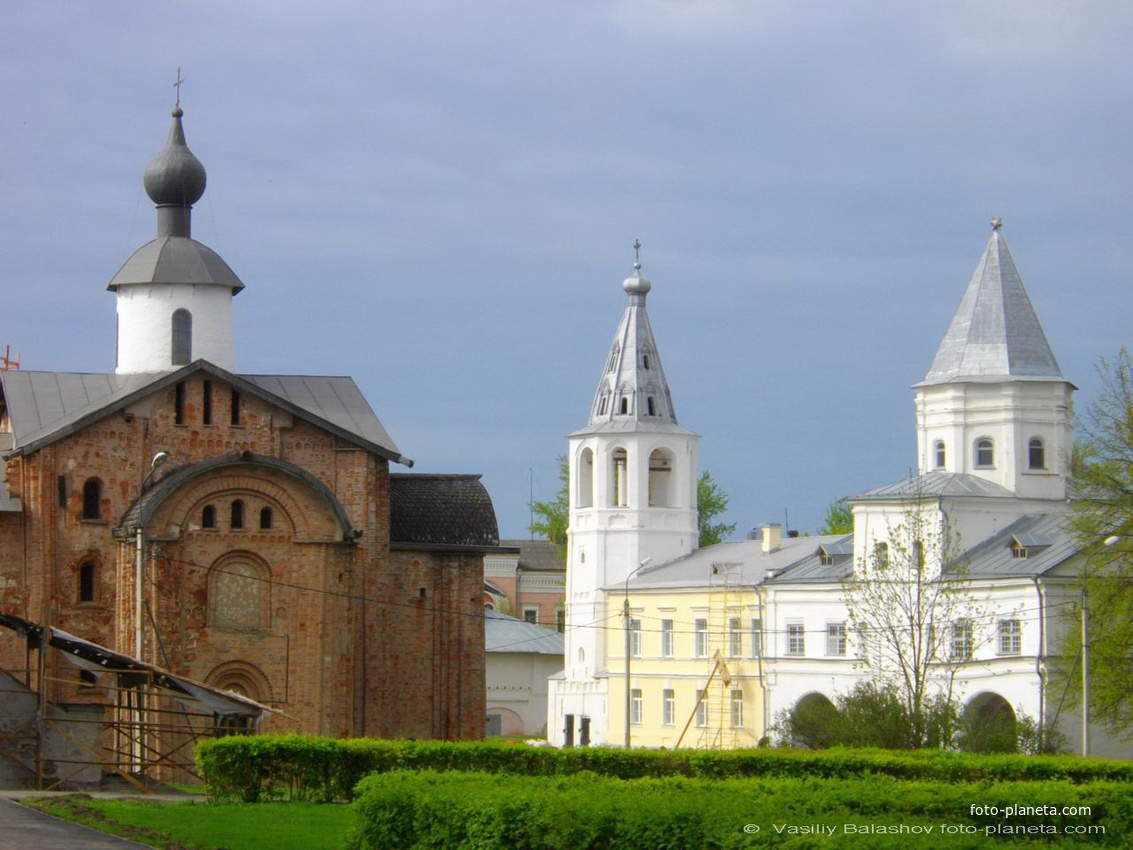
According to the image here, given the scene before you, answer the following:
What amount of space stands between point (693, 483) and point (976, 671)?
21752mm

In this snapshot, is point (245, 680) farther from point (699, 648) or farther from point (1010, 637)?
point (699, 648)

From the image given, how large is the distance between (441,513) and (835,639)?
1952 cm

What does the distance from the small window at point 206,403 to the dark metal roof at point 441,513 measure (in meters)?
4.48

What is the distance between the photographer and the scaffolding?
2708cm

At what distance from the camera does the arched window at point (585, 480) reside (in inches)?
2788

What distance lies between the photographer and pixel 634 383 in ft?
232

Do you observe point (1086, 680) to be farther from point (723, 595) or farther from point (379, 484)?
point (723, 595)

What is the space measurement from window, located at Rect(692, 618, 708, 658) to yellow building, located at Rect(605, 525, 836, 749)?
0.10ft

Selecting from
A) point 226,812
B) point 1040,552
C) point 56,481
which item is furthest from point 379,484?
point 1040,552

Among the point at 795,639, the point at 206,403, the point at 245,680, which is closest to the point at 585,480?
the point at 795,639

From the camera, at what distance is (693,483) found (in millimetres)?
70250

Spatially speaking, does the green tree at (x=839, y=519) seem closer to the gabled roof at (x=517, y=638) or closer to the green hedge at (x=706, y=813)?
the gabled roof at (x=517, y=638)

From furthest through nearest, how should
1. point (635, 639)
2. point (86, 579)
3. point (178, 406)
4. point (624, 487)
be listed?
point (624, 487), point (635, 639), point (178, 406), point (86, 579)

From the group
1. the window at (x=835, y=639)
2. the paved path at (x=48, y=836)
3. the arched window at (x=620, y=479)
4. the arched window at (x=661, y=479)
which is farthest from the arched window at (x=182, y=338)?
the arched window at (x=661, y=479)
